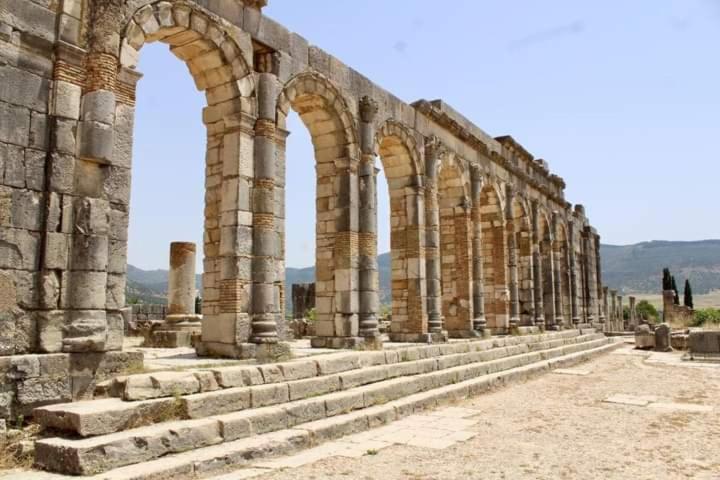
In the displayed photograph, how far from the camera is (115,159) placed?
7105 mm

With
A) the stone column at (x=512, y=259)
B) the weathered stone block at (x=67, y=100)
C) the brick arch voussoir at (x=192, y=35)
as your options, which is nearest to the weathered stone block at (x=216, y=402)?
the weathered stone block at (x=67, y=100)

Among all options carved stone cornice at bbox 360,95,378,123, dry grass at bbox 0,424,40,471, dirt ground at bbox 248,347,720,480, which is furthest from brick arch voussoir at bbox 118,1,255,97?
dirt ground at bbox 248,347,720,480

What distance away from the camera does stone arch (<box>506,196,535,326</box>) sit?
69.5 feet

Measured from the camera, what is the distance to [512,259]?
64.9ft

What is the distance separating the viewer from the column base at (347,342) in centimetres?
1104

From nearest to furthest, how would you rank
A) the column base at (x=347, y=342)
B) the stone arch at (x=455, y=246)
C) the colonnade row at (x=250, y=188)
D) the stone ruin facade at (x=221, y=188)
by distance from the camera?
the stone ruin facade at (x=221, y=188), the colonnade row at (x=250, y=188), the column base at (x=347, y=342), the stone arch at (x=455, y=246)

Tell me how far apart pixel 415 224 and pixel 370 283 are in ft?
9.79

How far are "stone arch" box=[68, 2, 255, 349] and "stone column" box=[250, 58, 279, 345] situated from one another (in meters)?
0.20

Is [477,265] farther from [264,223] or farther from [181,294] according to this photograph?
[264,223]

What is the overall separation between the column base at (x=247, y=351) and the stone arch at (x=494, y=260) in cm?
1120

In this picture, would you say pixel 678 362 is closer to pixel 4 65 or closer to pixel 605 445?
pixel 605 445

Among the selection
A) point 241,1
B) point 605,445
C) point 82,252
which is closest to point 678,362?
point 605,445

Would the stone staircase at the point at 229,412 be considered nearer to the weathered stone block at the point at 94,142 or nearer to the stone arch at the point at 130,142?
the stone arch at the point at 130,142

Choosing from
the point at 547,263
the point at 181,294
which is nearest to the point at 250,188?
the point at 181,294
